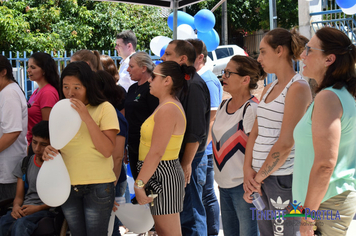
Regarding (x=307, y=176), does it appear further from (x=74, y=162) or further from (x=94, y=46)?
(x=94, y=46)

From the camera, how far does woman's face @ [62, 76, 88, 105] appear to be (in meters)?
2.53

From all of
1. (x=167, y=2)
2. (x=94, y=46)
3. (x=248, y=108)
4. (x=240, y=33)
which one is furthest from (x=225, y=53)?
(x=248, y=108)

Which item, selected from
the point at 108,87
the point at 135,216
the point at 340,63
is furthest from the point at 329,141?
the point at 108,87

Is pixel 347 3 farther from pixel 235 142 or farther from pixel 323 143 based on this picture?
pixel 323 143

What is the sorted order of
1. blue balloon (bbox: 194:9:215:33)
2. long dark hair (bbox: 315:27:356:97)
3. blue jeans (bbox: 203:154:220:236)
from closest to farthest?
long dark hair (bbox: 315:27:356:97) → blue jeans (bbox: 203:154:220:236) → blue balloon (bbox: 194:9:215:33)

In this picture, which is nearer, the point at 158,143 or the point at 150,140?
the point at 158,143

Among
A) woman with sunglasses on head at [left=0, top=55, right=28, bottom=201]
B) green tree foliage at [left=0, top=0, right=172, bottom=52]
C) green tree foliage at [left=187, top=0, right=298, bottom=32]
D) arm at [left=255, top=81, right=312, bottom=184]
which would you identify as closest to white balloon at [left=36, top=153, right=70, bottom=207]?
woman with sunglasses on head at [left=0, top=55, right=28, bottom=201]

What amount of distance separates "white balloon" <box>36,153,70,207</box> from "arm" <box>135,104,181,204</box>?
462mm

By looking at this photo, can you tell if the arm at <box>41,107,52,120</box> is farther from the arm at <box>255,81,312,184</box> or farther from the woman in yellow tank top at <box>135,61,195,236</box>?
the arm at <box>255,81,312,184</box>

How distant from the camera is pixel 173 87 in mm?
2594

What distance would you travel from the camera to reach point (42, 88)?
3.29 meters

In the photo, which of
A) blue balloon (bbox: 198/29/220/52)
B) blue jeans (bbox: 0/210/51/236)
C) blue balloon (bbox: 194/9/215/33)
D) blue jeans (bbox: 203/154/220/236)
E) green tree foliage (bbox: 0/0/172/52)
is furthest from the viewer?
green tree foliage (bbox: 0/0/172/52)

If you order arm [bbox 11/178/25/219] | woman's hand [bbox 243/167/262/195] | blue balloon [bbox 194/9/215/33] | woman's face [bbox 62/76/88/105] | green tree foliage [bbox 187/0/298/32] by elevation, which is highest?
green tree foliage [bbox 187/0/298/32]

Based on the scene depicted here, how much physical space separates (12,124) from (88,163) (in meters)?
0.88
